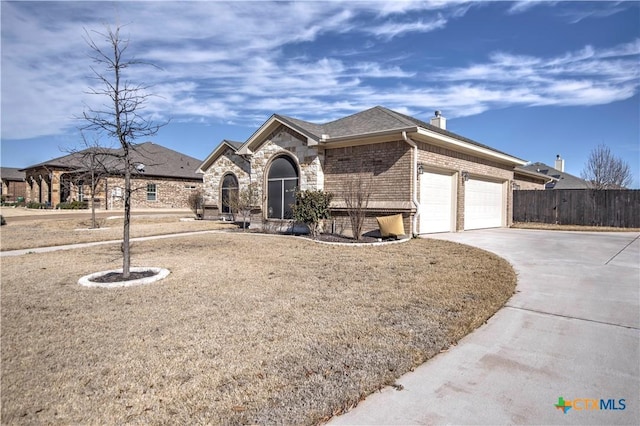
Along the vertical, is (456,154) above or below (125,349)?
above

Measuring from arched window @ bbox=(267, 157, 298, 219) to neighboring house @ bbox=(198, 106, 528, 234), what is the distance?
4 centimetres

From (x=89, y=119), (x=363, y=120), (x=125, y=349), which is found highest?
(x=363, y=120)

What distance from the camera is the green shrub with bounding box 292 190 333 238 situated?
42.1 ft

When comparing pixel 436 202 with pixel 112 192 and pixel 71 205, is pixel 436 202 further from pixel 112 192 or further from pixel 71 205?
pixel 71 205

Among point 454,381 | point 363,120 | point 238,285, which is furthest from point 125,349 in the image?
point 363,120

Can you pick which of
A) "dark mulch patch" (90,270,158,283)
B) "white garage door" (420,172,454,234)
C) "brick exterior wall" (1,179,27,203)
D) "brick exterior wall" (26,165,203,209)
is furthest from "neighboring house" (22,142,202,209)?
"dark mulch patch" (90,270,158,283)

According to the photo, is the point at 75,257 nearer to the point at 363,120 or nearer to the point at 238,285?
the point at 238,285

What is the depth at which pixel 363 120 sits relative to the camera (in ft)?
47.3

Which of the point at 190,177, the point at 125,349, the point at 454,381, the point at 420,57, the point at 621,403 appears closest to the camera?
the point at 621,403

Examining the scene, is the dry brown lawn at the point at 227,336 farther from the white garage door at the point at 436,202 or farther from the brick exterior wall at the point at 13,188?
the brick exterior wall at the point at 13,188

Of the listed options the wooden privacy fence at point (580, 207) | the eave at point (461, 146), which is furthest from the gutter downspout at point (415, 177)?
the wooden privacy fence at point (580, 207)

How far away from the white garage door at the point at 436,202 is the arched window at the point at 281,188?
17.2ft

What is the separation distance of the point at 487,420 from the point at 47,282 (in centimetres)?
719

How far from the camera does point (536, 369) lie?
3164 millimetres
